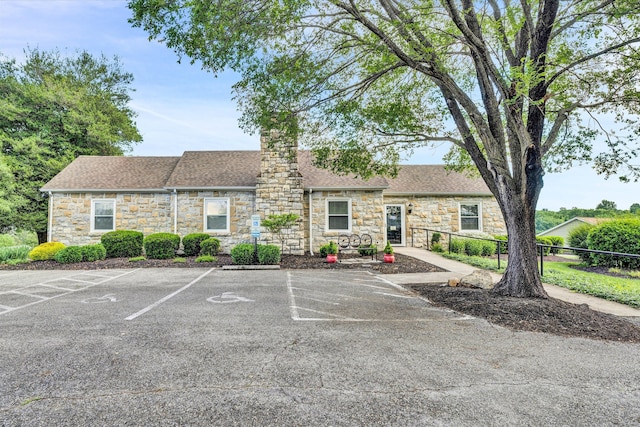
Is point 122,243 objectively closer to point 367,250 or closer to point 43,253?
point 43,253

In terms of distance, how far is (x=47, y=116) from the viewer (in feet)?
61.9

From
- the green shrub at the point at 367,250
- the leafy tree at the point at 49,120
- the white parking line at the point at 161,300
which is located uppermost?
the leafy tree at the point at 49,120

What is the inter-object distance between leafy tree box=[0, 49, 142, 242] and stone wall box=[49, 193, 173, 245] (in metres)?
3.54

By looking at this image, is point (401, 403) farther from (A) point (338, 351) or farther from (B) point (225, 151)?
(B) point (225, 151)

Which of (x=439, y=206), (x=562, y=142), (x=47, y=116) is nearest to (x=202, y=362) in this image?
(x=562, y=142)

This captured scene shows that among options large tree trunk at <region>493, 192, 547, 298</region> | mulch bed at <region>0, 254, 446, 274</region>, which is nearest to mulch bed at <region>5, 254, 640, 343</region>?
large tree trunk at <region>493, 192, 547, 298</region>

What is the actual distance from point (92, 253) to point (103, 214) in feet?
9.20

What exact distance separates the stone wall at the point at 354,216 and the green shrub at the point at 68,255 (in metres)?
8.41

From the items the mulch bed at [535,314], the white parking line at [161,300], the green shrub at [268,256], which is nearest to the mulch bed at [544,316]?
the mulch bed at [535,314]

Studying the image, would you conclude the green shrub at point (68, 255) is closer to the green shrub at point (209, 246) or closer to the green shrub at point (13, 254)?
the green shrub at point (13, 254)

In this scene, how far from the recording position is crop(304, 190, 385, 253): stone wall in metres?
14.2

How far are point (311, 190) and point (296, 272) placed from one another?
466 cm

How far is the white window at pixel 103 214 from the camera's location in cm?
1422

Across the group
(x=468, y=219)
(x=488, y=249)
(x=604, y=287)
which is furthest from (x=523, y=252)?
(x=468, y=219)
